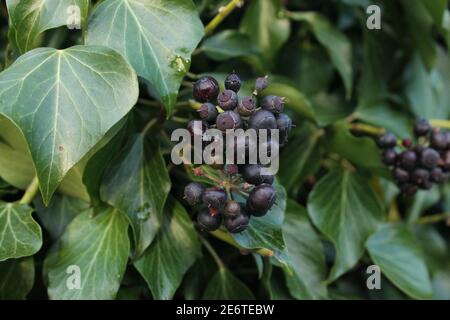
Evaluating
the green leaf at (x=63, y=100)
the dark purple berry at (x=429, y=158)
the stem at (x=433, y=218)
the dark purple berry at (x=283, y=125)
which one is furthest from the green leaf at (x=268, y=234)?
the stem at (x=433, y=218)

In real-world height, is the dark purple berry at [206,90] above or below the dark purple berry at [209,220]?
above

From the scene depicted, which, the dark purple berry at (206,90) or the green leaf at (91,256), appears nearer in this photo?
the dark purple berry at (206,90)

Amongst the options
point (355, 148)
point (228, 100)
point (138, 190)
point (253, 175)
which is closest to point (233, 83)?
point (228, 100)

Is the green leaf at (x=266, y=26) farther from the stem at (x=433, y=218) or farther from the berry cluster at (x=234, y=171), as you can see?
the stem at (x=433, y=218)

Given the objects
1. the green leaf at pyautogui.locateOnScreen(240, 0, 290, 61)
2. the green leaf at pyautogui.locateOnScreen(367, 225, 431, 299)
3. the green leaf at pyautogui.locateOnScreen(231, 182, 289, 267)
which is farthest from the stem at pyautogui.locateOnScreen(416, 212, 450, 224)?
the green leaf at pyautogui.locateOnScreen(231, 182, 289, 267)

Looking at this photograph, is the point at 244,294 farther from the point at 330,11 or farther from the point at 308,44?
the point at 330,11

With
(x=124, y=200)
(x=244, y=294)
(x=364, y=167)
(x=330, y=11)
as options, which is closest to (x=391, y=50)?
(x=330, y=11)

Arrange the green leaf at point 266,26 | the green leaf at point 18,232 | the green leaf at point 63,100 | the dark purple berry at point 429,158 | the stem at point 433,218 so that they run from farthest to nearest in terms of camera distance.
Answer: the stem at point 433,218 < the green leaf at point 266,26 < the dark purple berry at point 429,158 < the green leaf at point 18,232 < the green leaf at point 63,100

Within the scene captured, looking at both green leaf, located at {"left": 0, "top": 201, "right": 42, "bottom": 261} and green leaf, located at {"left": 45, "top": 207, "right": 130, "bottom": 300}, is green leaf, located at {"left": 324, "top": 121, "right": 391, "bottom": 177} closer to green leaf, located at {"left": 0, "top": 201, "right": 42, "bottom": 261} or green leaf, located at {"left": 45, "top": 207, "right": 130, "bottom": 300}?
green leaf, located at {"left": 45, "top": 207, "right": 130, "bottom": 300}
